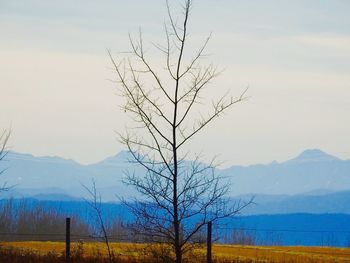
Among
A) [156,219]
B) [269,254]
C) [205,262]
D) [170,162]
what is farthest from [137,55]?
[269,254]

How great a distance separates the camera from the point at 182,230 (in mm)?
17078

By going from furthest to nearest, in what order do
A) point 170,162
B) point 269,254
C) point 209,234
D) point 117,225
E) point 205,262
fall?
point 117,225
point 269,254
point 205,262
point 209,234
point 170,162

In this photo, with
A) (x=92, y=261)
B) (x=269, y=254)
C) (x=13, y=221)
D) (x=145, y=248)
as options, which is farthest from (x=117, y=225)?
(x=145, y=248)

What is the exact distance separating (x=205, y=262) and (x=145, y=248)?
5.52 meters

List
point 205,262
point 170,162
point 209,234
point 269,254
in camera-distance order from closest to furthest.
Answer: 1. point 170,162
2. point 209,234
3. point 205,262
4. point 269,254

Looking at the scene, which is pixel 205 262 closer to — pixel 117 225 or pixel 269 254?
pixel 269 254

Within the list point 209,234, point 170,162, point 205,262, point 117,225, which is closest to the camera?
point 170,162

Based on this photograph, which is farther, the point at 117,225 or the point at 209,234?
the point at 117,225

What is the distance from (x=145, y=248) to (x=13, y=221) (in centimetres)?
5200

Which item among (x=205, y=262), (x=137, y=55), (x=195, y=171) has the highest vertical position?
(x=137, y=55)

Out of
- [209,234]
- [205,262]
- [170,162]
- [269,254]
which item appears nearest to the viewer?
[170,162]

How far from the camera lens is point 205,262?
897 inches

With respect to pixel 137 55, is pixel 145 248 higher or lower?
lower

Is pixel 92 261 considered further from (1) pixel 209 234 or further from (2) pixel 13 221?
(2) pixel 13 221
